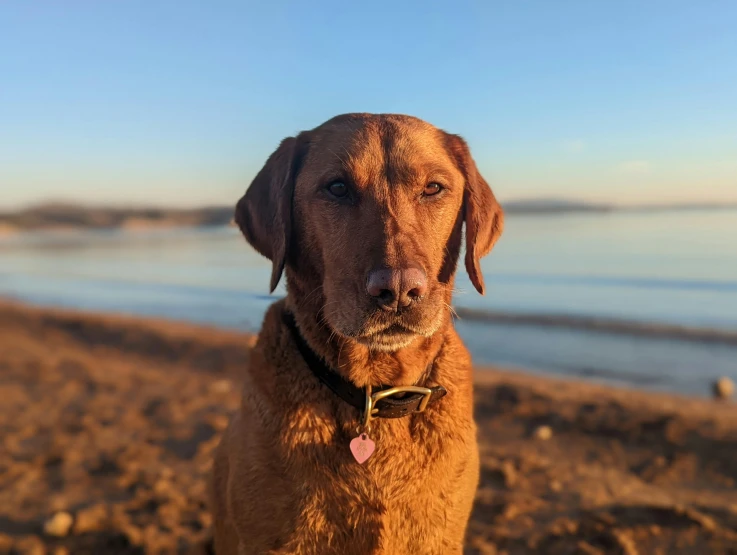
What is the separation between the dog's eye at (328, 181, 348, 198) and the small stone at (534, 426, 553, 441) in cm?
351

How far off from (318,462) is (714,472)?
3649 mm

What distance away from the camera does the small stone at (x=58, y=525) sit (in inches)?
139

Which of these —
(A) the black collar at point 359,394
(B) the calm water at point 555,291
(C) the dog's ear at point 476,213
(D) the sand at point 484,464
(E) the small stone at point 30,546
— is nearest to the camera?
(A) the black collar at point 359,394

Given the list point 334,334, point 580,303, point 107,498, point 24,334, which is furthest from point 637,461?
point 24,334

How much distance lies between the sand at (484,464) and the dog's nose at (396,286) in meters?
1.04

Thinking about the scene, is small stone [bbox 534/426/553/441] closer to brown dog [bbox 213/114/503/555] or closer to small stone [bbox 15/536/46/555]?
brown dog [bbox 213/114/503/555]

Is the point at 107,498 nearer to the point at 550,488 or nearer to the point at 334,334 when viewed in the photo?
the point at 334,334

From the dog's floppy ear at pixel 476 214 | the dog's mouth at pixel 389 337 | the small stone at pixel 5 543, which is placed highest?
the dog's floppy ear at pixel 476 214

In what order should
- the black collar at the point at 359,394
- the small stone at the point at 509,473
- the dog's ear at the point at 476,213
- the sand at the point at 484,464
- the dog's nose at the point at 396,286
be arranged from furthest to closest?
the small stone at the point at 509,473, the sand at the point at 484,464, the dog's ear at the point at 476,213, the black collar at the point at 359,394, the dog's nose at the point at 396,286

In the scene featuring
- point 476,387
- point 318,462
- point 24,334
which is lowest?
point 24,334

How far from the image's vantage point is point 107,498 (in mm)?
3979

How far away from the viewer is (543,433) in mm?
4984

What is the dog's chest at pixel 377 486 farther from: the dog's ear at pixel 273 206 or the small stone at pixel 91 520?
the small stone at pixel 91 520

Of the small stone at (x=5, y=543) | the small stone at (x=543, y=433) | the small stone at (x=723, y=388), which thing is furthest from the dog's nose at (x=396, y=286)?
the small stone at (x=723, y=388)
